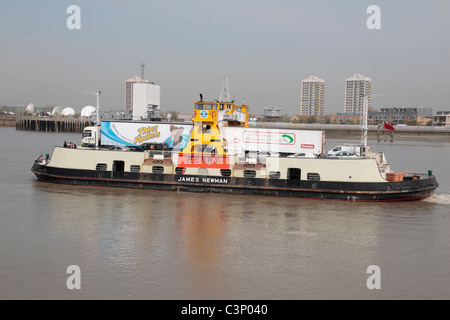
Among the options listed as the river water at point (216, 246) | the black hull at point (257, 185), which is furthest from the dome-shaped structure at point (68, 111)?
the river water at point (216, 246)

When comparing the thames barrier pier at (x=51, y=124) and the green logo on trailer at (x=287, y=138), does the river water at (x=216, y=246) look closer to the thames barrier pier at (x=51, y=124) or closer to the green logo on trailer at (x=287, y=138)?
the green logo on trailer at (x=287, y=138)

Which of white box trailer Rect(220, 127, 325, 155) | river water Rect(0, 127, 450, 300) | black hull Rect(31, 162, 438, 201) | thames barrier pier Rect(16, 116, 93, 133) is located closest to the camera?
river water Rect(0, 127, 450, 300)

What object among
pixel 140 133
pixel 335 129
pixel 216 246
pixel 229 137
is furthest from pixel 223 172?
pixel 335 129

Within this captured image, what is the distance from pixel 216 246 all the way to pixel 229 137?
17.0m

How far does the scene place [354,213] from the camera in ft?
70.4

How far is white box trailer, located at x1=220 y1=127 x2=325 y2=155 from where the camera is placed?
30969mm

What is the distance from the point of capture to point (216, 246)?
15898mm

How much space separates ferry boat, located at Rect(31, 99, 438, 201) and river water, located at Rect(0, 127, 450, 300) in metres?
0.70

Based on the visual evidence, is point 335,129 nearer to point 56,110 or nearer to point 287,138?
point 287,138

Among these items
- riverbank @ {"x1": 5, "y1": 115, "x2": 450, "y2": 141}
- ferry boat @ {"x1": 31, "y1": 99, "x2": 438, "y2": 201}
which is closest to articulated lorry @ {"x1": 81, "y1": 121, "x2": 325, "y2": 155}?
ferry boat @ {"x1": 31, "y1": 99, "x2": 438, "y2": 201}

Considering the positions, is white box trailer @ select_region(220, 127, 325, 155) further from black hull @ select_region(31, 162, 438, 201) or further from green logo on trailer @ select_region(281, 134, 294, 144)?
black hull @ select_region(31, 162, 438, 201)

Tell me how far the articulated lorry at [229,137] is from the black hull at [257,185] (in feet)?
12.3

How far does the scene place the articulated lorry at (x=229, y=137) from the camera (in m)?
31.0

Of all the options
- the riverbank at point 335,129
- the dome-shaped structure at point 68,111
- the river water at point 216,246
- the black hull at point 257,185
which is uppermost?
the dome-shaped structure at point 68,111
